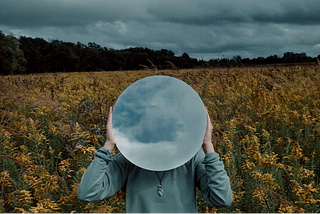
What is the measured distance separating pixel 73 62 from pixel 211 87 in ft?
108

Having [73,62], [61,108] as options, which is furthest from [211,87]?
[73,62]

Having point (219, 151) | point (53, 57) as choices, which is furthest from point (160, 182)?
point (53, 57)

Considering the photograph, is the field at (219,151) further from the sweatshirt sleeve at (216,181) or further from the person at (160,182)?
the sweatshirt sleeve at (216,181)

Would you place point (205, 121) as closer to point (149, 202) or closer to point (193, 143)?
point (193, 143)

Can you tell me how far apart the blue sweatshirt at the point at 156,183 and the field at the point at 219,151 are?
0.57 ft

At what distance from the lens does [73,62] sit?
35625mm

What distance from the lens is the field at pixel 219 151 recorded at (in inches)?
74.8

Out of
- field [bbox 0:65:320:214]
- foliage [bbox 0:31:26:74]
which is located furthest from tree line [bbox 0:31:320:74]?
field [bbox 0:65:320:214]

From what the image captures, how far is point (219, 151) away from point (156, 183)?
136cm

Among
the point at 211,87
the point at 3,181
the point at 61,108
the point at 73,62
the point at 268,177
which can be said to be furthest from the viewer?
the point at 73,62

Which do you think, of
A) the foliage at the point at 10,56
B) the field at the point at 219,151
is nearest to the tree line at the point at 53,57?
the foliage at the point at 10,56

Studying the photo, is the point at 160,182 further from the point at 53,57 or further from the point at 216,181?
the point at 53,57

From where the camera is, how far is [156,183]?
59.7 inches

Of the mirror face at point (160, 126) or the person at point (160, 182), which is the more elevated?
the mirror face at point (160, 126)
